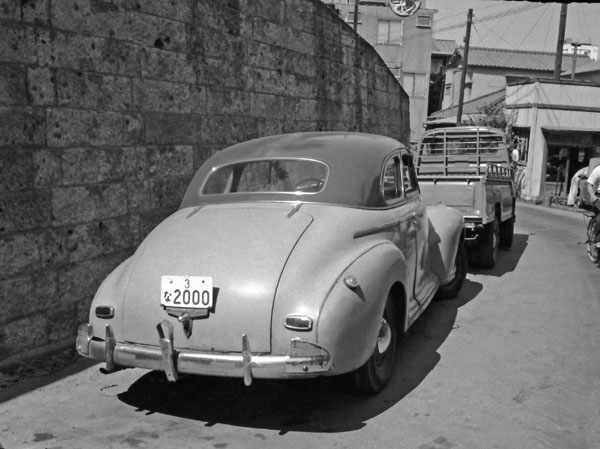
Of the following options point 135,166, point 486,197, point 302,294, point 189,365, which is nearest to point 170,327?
point 189,365

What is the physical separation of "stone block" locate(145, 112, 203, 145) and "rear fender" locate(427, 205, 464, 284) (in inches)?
100

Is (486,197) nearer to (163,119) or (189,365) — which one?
(163,119)

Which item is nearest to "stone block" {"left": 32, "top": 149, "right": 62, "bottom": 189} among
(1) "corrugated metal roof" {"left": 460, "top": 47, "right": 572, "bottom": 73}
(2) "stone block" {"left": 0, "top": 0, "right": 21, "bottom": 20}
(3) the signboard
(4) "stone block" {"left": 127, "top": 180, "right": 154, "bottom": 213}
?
(4) "stone block" {"left": 127, "top": 180, "right": 154, "bottom": 213}

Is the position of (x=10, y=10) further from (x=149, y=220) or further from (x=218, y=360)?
(x=218, y=360)

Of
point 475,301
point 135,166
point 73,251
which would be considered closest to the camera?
point 73,251

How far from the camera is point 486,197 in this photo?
24.0ft

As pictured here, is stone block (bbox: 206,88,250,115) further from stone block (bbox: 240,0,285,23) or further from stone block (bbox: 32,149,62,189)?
stone block (bbox: 32,149,62,189)

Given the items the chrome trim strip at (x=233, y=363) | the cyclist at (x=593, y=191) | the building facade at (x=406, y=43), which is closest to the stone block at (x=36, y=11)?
the chrome trim strip at (x=233, y=363)

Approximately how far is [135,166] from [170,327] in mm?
2405

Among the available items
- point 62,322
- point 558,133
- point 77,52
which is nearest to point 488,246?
point 62,322

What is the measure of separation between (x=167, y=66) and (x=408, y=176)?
251 cm

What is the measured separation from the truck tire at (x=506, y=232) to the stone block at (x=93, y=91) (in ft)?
20.4

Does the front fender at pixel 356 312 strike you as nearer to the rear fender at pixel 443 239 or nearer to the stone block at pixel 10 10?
the rear fender at pixel 443 239

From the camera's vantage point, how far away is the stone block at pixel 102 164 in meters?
→ 4.71
